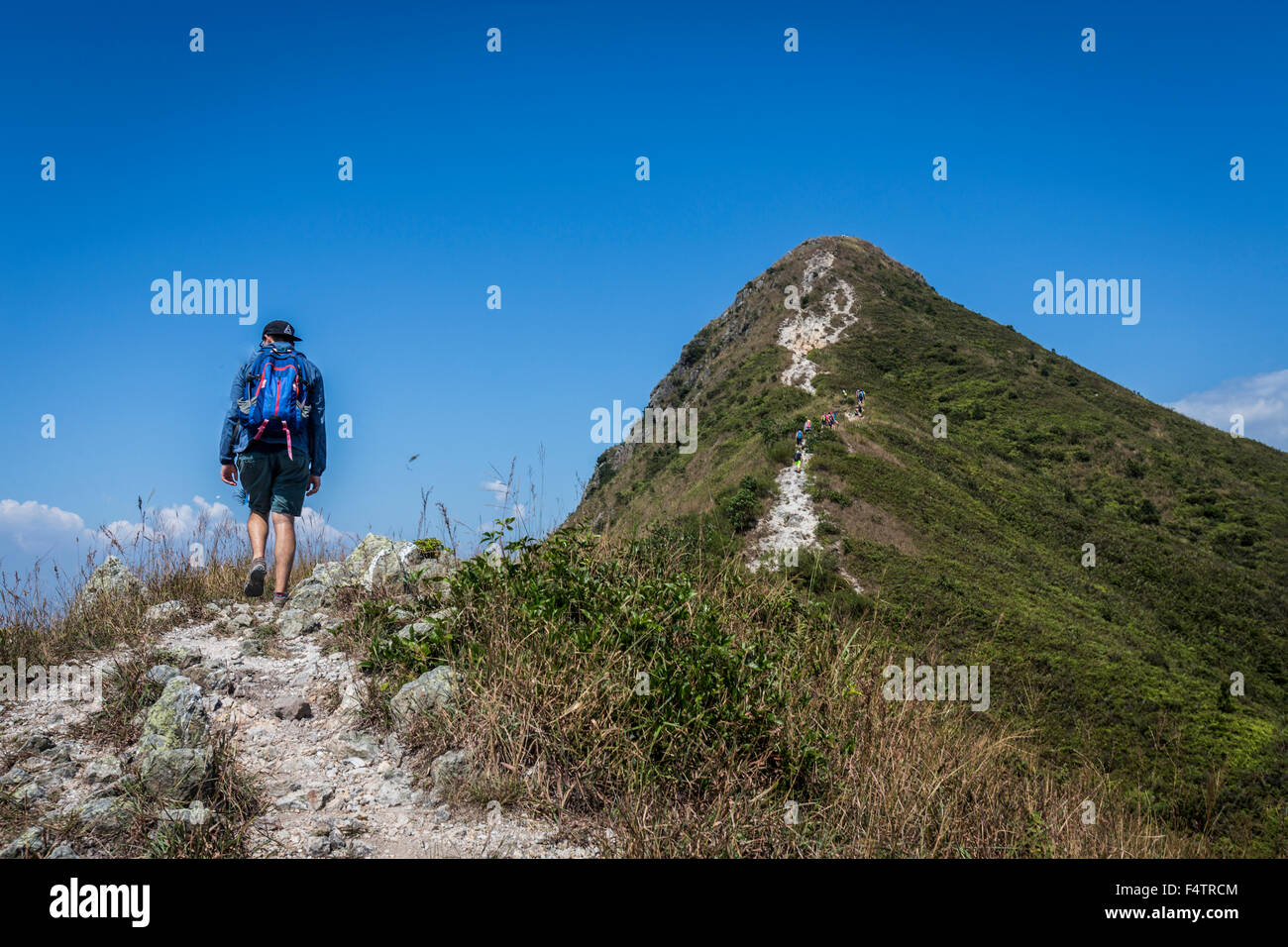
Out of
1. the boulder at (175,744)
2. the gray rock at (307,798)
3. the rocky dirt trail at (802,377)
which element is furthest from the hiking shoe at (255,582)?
the rocky dirt trail at (802,377)

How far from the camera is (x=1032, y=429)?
164 feet

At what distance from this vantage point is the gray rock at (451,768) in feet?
12.2

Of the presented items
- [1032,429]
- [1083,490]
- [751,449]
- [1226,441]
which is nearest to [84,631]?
[751,449]

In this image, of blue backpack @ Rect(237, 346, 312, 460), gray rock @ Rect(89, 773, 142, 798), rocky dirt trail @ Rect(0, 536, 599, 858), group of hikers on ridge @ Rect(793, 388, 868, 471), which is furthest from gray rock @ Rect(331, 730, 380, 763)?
group of hikers on ridge @ Rect(793, 388, 868, 471)

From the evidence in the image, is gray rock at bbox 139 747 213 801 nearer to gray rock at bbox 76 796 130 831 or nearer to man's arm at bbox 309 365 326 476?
gray rock at bbox 76 796 130 831

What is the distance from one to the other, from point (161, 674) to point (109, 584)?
2830 millimetres

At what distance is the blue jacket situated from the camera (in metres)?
6.54

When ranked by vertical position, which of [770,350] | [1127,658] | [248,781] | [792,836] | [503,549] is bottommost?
[1127,658]

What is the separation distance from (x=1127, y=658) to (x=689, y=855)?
936 inches

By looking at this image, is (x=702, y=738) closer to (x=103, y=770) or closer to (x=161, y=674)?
(x=103, y=770)

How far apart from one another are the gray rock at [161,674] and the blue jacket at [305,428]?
2.50 metres

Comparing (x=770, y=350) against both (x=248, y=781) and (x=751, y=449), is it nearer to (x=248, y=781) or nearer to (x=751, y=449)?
(x=751, y=449)

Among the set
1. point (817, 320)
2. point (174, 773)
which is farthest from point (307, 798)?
point (817, 320)

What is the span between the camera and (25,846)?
3.04 m
